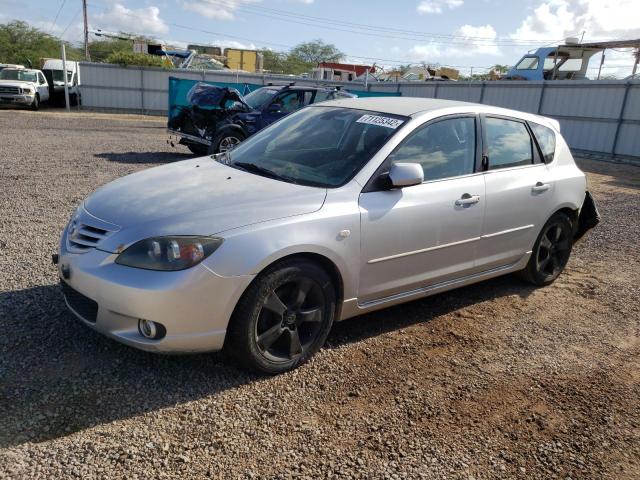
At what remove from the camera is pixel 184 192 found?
3.50 m

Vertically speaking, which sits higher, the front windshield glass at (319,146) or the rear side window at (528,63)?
the rear side window at (528,63)

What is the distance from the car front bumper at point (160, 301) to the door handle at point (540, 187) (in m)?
2.87

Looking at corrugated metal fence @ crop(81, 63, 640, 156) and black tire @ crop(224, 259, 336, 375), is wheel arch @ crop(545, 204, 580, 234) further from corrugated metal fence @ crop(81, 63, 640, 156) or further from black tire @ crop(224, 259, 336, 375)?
corrugated metal fence @ crop(81, 63, 640, 156)

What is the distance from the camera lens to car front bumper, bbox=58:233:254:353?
2.91 meters

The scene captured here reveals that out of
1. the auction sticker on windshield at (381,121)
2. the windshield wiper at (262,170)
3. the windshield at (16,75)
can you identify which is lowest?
the windshield at (16,75)

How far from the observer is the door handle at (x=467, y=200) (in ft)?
13.5

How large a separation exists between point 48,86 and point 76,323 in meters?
25.7

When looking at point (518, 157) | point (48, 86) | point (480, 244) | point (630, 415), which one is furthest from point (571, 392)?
point (48, 86)

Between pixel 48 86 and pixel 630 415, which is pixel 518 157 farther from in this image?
pixel 48 86

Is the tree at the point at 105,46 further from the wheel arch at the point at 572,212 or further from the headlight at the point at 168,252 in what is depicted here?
the headlight at the point at 168,252

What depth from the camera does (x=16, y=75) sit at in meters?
24.1

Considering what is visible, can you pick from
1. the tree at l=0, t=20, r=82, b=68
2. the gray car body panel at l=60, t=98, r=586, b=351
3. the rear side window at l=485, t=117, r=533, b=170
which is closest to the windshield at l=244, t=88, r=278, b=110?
the gray car body panel at l=60, t=98, r=586, b=351

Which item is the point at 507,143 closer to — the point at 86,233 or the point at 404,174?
the point at 404,174

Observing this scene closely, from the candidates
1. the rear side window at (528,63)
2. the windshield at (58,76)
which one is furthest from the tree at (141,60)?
the rear side window at (528,63)
